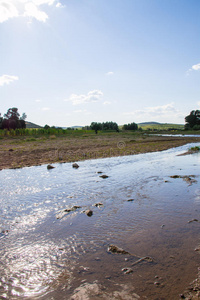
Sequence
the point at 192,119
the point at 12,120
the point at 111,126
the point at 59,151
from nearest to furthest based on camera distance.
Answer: the point at 59,151 < the point at 12,120 < the point at 111,126 < the point at 192,119

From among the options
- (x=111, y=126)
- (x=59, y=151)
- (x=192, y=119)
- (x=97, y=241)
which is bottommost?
(x=97, y=241)

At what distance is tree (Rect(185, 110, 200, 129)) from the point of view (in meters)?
103

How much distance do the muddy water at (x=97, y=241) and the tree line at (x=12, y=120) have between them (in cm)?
6339

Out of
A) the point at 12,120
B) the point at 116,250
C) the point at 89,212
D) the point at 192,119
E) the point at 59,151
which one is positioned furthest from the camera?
the point at 192,119

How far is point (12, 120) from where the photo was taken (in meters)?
67.6

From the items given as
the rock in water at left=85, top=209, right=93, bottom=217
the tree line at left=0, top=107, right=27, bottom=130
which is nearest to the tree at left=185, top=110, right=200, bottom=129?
the tree line at left=0, top=107, right=27, bottom=130

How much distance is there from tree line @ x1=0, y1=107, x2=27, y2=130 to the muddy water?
208 feet

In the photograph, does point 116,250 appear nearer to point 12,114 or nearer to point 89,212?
point 89,212

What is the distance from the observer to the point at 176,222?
17.9 feet

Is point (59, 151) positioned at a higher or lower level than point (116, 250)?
higher

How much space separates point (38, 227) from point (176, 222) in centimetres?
364

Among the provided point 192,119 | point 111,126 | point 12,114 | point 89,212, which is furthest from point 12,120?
point 192,119

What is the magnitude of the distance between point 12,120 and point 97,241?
70.1 metres

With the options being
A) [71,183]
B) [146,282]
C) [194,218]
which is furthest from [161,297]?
[71,183]
